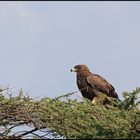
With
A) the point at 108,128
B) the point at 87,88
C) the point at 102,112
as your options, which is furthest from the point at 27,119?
the point at 87,88

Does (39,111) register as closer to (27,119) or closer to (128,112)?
(27,119)

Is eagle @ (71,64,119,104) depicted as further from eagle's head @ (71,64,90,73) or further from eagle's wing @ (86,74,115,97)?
eagle's head @ (71,64,90,73)

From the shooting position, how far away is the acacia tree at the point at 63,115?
43.2 ft

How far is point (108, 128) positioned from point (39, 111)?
2.20m

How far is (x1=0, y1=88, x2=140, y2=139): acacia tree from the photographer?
43.2 ft

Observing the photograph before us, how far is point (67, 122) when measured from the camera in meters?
13.5

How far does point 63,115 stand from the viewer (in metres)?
13.9

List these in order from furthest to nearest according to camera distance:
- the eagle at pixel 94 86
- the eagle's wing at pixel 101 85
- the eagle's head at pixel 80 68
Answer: the eagle's head at pixel 80 68, the eagle's wing at pixel 101 85, the eagle at pixel 94 86

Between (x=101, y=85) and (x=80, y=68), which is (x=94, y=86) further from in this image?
(x=80, y=68)

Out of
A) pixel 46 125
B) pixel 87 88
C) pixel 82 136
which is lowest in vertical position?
pixel 82 136

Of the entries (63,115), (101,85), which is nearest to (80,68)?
(101,85)

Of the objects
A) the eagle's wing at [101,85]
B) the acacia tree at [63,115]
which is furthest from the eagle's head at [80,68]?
the acacia tree at [63,115]

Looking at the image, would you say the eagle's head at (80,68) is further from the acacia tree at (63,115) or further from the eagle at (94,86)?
the acacia tree at (63,115)

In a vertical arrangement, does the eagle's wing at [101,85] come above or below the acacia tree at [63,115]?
above
